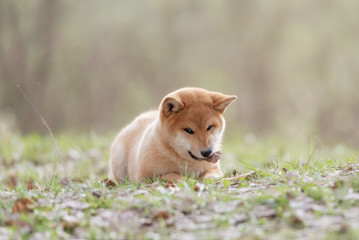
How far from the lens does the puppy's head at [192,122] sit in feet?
19.1

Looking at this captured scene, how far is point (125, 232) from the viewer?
4.02 meters

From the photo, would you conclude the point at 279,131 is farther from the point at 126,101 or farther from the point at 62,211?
the point at 62,211

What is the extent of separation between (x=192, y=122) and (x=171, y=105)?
31cm

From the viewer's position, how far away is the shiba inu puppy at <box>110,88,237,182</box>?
589 centimetres

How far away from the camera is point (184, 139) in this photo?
19.4 ft

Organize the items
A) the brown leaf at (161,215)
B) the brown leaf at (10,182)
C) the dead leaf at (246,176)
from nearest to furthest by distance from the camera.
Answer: the brown leaf at (161,215) < the dead leaf at (246,176) < the brown leaf at (10,182)

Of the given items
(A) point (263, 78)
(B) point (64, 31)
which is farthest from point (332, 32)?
(B) point (64, 31)

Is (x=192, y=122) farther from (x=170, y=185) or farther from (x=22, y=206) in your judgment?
(x=22, y=206)

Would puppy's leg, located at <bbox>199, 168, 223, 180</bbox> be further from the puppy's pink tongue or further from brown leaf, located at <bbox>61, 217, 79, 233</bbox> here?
brown leaf, located at <bbox>61, 217, 79, 233</bbox>

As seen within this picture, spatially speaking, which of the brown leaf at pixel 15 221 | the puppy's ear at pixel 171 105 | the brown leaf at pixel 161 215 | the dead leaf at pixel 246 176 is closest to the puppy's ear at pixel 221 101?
the puppy's ear at pixel 171 105

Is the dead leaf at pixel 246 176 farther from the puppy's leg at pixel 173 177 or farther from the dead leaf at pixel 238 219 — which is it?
the dead leaf at pixel 238 219

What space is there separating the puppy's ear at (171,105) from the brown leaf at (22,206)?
1968 mm

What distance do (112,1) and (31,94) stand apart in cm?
494

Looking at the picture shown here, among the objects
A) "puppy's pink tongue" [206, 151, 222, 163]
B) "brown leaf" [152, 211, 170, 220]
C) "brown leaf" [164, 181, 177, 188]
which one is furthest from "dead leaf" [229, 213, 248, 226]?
"puppy's pink tongue" [206, 151, 222, 163]
